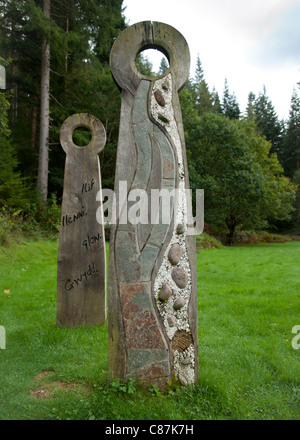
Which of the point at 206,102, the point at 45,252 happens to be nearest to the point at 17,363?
the point at 45,252

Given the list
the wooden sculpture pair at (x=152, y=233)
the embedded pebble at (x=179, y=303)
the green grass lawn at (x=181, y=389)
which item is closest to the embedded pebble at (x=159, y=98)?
the wooden sculpture pair at (x=152, y=233)

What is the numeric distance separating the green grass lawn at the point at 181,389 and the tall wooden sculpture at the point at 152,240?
267 mm

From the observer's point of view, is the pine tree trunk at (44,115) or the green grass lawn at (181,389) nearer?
the green grass lawn at (181,389)

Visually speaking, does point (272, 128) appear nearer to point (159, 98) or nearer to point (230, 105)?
point (230, 105)

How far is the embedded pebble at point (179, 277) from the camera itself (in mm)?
2846

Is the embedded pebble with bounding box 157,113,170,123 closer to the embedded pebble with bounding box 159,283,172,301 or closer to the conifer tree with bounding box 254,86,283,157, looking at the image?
the embedded pebble with bounding box 159,283,172,301

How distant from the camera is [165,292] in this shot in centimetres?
278

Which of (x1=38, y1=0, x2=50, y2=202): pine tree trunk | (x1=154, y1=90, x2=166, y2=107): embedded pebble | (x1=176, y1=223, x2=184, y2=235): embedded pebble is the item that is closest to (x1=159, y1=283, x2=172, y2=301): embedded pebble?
(x1=176, y1=223, x2=184, y2=235): embedded pebble

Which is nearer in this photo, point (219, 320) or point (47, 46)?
point (219, 320)

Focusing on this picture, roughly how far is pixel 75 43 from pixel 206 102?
2354 centimetres

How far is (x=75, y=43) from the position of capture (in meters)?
13.8

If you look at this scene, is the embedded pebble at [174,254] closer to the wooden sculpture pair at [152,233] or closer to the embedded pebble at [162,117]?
the wooden sculpture pair at [152,233]
